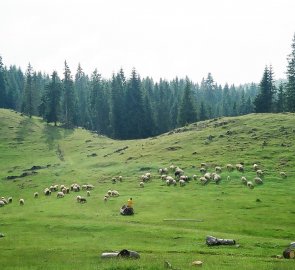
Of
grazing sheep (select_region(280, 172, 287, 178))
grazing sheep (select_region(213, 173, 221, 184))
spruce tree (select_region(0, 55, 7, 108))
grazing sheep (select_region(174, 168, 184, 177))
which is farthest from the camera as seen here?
spruce tree (select_region(0, 55, 7, 108))

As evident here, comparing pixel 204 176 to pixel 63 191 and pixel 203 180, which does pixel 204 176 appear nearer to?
pixel 203 180

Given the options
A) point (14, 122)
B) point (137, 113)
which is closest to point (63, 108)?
point (14, 122)

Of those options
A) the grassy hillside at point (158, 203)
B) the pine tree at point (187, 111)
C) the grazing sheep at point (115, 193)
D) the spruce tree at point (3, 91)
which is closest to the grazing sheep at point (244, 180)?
the grassy hillside at point (158, 203)

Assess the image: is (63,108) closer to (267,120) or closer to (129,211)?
(267,120)

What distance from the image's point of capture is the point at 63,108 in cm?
14862

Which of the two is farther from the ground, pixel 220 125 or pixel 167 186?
pixel 220 125

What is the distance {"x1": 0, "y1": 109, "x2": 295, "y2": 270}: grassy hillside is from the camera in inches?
1234

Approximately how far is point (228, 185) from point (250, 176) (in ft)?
15.5

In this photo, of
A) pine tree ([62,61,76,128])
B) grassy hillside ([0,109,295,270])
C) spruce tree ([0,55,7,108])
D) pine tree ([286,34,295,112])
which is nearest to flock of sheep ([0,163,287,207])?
grassy hillside ([0,109,295,270])

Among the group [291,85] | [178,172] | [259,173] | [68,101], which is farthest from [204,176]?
[68,101]

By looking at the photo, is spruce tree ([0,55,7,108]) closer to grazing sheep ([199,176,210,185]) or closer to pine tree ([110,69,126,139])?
pine tree ([110,69,126,139])

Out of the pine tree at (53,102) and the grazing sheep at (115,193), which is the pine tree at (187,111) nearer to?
the pine tree at (53,102)

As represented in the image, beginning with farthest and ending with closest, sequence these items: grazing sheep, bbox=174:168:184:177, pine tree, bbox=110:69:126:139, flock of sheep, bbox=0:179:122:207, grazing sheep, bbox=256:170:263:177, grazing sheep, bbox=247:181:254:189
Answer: pine tree, bbox=110:69:126:139, grazing sheep, bbox=174:168:184:177, grazing sheep, bbox=256:170:263:177, flock of sheep, bbox=0:179:122:207, grazing sheep, bbox=247:181:254:189

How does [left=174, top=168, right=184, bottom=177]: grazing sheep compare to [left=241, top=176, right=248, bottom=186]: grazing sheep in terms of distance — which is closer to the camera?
[left=241, top=176, right=248, bottom=186]: grazing sheep
